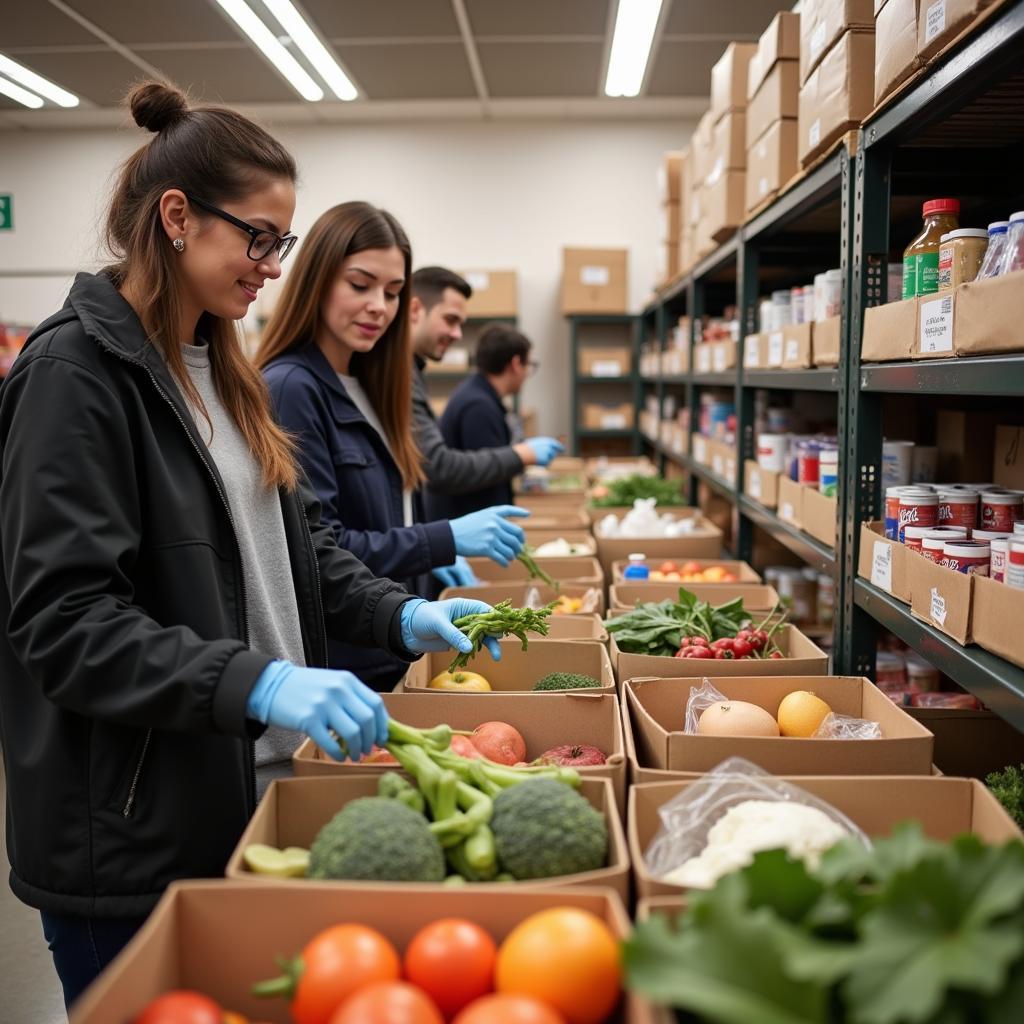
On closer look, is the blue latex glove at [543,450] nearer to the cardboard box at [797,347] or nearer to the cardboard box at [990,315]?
the cardboard box at [797,347]

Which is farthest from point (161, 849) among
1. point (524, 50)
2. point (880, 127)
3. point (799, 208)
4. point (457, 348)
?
point (457, 348)

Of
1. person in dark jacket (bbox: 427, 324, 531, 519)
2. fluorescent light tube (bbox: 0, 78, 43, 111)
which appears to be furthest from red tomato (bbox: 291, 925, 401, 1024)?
fluorescent light tube (bbox: 0, 78, 43, 111)

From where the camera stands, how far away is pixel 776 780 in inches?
51.3

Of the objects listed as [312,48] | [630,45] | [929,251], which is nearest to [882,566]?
[929,251]

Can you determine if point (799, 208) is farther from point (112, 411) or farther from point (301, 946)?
point (301, 946)

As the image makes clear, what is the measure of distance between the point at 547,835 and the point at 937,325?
3.21 feet

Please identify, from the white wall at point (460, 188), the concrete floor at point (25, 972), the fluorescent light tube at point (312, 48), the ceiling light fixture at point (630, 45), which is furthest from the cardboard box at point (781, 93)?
the white wall at point (460, 188)

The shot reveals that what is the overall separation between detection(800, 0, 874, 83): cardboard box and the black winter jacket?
1.51m

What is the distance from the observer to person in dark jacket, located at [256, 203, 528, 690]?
7.84ft

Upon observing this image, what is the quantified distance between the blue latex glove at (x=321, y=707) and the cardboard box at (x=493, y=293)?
6.93 m

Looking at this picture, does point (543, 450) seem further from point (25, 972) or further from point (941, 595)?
point (941, 595)

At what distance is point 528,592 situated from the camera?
9.87 ft

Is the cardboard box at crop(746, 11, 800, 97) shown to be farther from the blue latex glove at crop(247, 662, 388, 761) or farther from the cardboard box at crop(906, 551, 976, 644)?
the blue latex glove at crop(247, 662, 388, 761)

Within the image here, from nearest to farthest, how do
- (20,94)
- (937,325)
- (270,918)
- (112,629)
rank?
(270,918) → (112,629) → (937,325) → (20,94)
